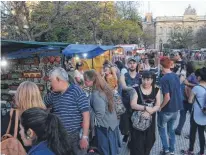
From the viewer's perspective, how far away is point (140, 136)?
16.6ft

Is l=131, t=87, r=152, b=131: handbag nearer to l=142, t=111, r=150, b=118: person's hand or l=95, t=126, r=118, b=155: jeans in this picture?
l=142, t=111, r=150, b=118: person's hand

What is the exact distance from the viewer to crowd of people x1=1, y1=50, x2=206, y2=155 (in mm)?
2396

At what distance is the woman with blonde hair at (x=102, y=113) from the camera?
14.9 ft

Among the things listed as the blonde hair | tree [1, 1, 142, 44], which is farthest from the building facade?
the blonde hair

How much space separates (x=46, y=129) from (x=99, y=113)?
2.27m

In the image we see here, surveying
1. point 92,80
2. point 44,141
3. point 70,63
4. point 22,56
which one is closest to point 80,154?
point 92,80

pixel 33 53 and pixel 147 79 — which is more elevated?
pixel 33 53

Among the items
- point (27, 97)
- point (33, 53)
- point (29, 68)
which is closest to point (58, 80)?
point (27, 97)

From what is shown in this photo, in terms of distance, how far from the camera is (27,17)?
570 inches

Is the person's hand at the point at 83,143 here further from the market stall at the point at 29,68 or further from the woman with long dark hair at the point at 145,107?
the market stall at the point at 29,68

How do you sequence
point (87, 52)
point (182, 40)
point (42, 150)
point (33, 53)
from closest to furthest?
point (42, 150) → point (33, 53) → point (87, 52) → point (182, 40)

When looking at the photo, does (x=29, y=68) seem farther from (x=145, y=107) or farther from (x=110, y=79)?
(x=145, y=107)

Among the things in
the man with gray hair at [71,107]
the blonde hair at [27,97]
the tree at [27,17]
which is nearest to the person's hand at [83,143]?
the man with gray hair at [71,107]

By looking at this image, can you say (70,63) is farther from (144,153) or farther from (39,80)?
(144,153)
